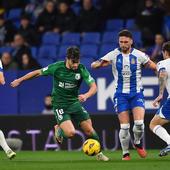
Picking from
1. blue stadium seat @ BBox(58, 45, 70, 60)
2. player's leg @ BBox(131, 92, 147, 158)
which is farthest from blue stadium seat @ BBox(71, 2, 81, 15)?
player's leg @ BBox(131, 92, 147, 158)

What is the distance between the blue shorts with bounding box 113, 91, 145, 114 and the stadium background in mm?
3908

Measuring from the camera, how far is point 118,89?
580 inches

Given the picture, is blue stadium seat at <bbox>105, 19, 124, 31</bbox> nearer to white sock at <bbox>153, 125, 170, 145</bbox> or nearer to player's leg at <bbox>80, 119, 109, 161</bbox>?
player's leg at <bbox>80, 119, 109, 161</bbox>

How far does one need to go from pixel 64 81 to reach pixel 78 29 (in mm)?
8062

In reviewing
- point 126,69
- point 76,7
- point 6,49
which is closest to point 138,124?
point 126,69

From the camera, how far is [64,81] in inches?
575

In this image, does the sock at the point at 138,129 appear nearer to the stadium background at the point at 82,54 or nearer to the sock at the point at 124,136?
the sock at the point at 124,136

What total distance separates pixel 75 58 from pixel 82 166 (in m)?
2.02

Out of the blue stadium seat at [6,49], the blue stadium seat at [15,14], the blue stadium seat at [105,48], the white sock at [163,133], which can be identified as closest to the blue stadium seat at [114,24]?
the blue stadium seat at [105,48]

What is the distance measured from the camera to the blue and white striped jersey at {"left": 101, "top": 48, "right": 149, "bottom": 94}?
48.1 feet

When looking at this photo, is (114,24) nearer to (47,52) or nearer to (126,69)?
(47,52)

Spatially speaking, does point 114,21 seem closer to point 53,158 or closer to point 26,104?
point 26,104

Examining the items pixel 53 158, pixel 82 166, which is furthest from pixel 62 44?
pixel 82 166

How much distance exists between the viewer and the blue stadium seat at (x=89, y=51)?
70.1 feet
